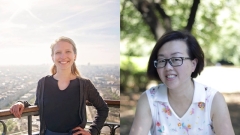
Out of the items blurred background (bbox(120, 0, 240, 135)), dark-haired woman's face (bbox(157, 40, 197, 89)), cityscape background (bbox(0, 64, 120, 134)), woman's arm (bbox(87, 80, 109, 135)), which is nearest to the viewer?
dark-haired woman's face (bbox(157, 40, 197, 89))

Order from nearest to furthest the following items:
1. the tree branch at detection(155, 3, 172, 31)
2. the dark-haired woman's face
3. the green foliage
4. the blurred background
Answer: the dark-haired woman's face, the tree branch at detection(155, 3, 172, 31), the blurred background, the green foliage

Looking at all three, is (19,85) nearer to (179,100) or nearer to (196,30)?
(179,100)

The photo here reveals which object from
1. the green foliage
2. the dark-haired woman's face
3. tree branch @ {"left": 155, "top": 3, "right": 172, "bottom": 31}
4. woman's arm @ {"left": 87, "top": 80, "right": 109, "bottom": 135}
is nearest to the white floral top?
the dark-haired woman's face

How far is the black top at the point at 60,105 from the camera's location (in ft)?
5.87

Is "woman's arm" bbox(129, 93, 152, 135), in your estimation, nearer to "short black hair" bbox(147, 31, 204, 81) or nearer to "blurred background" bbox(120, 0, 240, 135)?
"short black hair" bbox(147, 31, 204, 81)

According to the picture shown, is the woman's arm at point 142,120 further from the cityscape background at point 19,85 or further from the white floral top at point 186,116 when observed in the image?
the cityscape background at point 19,85

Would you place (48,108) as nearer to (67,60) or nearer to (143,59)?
(67,60)

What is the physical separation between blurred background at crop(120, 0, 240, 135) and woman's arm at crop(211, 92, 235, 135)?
2.13 metres

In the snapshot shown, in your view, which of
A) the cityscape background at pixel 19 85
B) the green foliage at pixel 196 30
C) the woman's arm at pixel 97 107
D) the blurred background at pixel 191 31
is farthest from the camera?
the green foliage at pixel 196 30

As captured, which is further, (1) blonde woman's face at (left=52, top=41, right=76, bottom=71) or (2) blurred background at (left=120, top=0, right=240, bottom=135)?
(2) blurred background at (left=120, top=0, right=240, bottom=135)

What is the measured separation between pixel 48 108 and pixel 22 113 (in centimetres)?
13

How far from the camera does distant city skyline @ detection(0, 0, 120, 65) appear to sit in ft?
5.79

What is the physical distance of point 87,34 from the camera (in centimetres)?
191

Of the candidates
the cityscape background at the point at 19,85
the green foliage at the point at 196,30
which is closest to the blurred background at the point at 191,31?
the green foliage at the point at 196,30
